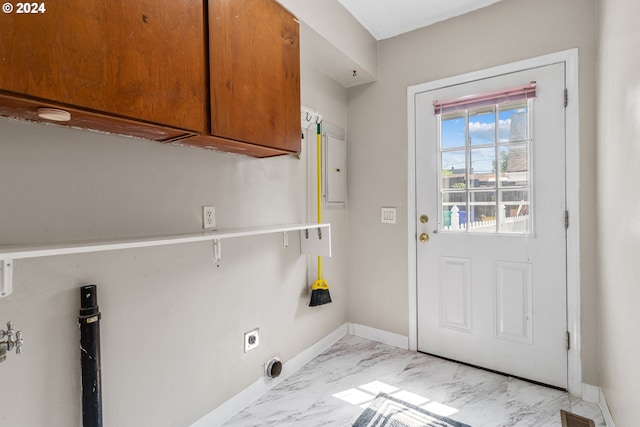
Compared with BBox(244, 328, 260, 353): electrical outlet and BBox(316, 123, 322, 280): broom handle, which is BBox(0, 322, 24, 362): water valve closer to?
BBox(244, 328, 260, 353): electrical outlet

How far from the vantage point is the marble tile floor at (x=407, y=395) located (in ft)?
5.53

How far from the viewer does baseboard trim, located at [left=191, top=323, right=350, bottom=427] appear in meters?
1.61

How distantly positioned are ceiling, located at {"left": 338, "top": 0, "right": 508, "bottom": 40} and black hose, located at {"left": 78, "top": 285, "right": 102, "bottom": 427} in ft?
7.16

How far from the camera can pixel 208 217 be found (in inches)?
62.0

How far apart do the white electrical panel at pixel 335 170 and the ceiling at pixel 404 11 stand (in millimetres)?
867

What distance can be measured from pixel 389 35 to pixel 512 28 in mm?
847

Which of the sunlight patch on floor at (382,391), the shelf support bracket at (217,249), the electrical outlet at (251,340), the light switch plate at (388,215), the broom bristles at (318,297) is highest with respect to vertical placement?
the light switch plate at (388,215)

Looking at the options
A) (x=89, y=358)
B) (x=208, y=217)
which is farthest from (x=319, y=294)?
(x=89, y=358)

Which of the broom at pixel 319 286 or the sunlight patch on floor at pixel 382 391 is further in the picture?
the broom at pixel 319 286

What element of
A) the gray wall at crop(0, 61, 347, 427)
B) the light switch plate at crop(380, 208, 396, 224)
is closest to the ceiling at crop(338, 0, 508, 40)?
the gray wall at crop(0, 61, 347, 427)

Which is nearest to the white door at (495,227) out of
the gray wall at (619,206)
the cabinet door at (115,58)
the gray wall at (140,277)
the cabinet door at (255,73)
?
the gray wall at (619,206)

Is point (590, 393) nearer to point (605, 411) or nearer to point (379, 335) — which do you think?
point (605, 411)

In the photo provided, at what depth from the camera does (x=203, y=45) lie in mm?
1139

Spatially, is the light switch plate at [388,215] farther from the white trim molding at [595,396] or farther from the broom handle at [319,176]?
the white trim molding at [595,396]
